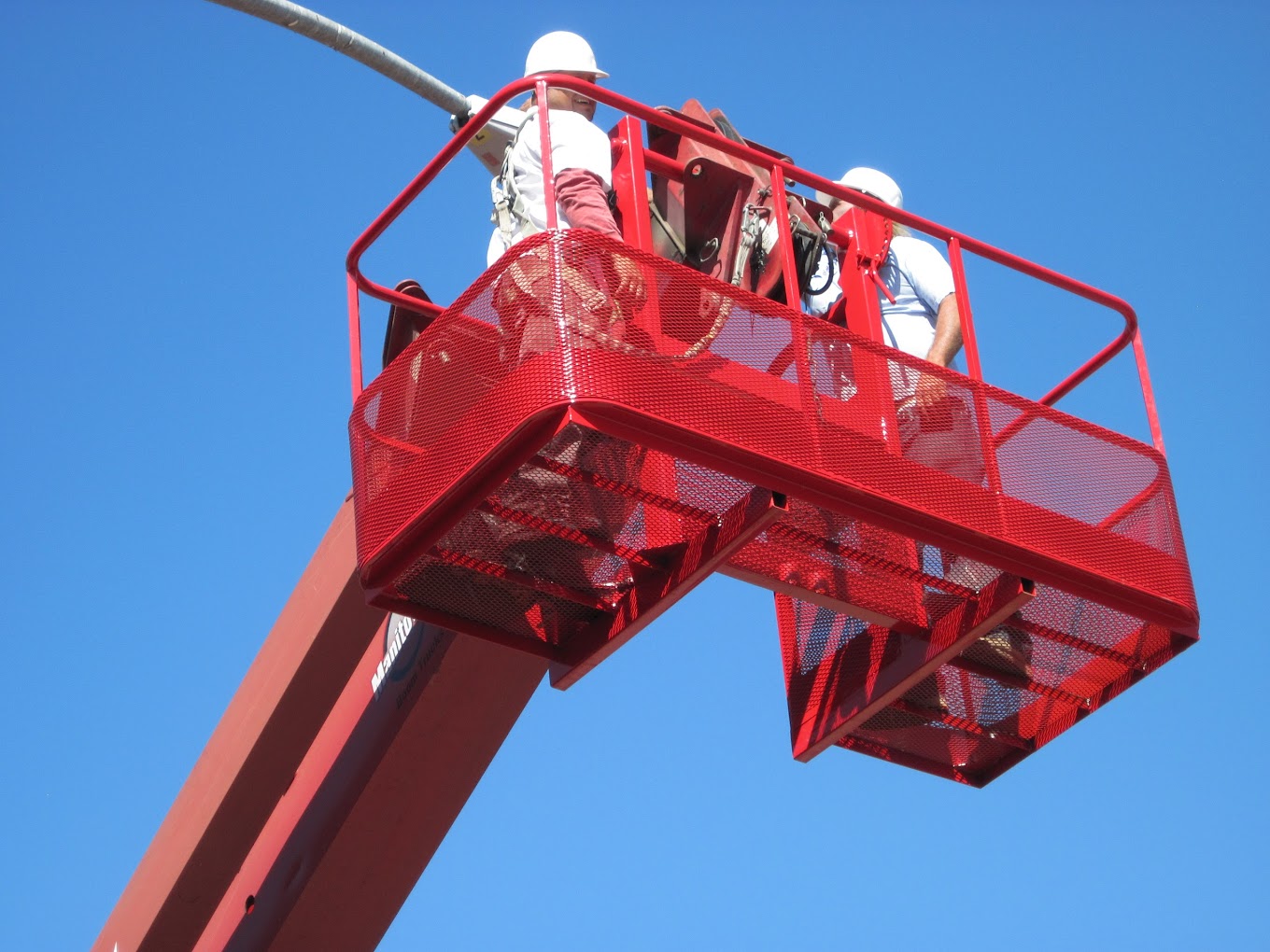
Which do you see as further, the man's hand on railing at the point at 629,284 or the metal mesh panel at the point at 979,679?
the metal mesh panel at the point at 979,679

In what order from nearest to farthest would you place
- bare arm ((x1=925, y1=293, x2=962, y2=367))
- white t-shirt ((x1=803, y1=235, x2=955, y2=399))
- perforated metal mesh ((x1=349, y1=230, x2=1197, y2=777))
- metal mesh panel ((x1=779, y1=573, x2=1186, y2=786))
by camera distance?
perforated metal mesh ((x1=349, y1=230, x2=1197, y2=777)), metal mesh panel ((x1=779, y1=573, x2=1186, y2=786)), bare arm ((x1=925, y1=293, x2=962, y2=367)), white t-shirt ((x1=803, y1=235, x2=955, y2=399))

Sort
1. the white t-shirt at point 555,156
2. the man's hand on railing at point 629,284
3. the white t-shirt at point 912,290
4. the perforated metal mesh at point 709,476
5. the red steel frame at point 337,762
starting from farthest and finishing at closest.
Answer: the white t-shirt at point 912,290 < the red steel frame at point 337,762 < the white t-shirt at point 555,156 < the man's hand on railing at point 629,284 < the perforated metal mesh at point 709,476

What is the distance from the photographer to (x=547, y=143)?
23.2 feet

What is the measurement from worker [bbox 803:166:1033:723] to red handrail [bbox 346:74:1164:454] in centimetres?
25

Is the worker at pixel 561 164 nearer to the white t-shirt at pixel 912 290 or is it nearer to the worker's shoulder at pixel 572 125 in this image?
the worker's shoulder at pixel 572 125

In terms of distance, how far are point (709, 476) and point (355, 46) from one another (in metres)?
3.45

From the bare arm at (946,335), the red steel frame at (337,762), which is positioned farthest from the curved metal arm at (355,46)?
the bare arm at (946,335)

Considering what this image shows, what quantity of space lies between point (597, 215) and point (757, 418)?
110cm

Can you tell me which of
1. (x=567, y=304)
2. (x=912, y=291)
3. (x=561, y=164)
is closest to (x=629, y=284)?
(x=567, y=304)

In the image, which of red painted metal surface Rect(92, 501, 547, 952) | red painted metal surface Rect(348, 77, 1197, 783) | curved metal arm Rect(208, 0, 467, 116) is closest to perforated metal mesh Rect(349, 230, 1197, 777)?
red painted metal surface Rect(348, 77, 1197, 783)

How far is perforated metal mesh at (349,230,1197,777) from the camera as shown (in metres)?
6.82

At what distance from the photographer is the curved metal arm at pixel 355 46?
9211 millimetres

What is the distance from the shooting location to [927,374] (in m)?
7.62

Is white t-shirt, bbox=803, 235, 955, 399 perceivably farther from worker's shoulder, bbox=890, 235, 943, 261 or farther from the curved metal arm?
the curved metal arm
